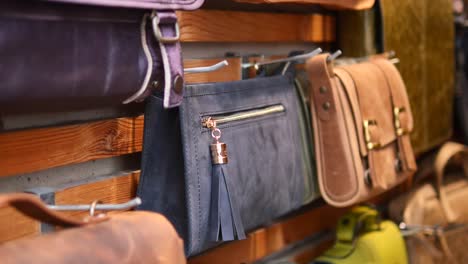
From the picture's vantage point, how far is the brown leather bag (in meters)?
0.69

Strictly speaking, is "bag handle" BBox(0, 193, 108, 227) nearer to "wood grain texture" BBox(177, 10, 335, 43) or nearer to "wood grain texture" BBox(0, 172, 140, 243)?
"wood grain texture" BBox(0, 172, 140, 243)

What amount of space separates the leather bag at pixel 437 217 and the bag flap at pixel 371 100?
0.32 meters

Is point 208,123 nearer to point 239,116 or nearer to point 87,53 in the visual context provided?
point 239,116

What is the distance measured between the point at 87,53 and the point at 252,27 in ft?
1.81

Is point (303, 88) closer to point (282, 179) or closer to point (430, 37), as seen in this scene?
point (282, 179)

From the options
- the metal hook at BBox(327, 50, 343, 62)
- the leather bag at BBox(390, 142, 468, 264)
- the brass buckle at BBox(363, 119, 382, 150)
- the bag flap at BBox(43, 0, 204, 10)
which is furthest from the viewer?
the leather bag at BBox(390, 142, 468, 264)

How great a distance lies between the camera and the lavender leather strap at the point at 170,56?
2.98 feet

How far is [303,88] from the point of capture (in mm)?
1389

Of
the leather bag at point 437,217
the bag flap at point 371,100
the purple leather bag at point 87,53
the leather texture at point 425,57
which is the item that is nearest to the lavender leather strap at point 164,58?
the purple leather bag at point 87,53

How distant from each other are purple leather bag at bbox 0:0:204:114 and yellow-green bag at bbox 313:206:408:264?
71 centimetres

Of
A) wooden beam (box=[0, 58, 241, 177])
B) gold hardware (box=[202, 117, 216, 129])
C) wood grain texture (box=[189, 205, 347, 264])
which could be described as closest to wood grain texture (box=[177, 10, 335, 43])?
wooden beam (box=[0, 58, 241, 177])

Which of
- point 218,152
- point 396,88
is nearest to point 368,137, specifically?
point 396,88

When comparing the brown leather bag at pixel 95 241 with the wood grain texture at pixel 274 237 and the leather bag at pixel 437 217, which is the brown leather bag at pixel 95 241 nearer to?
the wood grain texture at pixel 274 237

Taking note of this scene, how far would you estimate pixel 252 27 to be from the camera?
1.32 m
